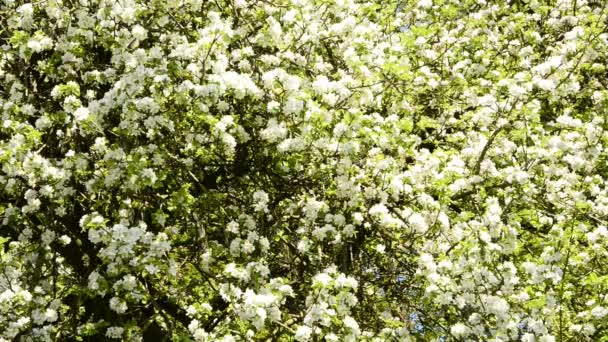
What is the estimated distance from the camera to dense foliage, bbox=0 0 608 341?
6.24 metres

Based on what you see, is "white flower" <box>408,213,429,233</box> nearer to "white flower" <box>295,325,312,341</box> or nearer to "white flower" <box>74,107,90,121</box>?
"white flower" <box>295,325,312,341</box>

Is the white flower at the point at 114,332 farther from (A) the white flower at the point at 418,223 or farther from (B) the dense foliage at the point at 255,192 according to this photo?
(A) the white flower at the point at 418,223

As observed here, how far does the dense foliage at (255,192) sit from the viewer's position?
624cm

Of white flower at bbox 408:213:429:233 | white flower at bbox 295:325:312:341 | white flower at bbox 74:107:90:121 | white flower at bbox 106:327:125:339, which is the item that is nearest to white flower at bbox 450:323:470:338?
white flower at bbox 408:213:429:233

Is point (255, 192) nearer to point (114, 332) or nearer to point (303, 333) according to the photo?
point (303, 333)

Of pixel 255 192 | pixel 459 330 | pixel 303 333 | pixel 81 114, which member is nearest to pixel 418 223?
pixel 459 330

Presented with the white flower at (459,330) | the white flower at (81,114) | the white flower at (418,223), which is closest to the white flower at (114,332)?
the white flower at (81,114)

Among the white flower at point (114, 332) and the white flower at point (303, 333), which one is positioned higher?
the white flower at point (114, 332)

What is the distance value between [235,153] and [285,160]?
555mm

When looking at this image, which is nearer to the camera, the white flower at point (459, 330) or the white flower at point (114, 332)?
the white flower at point (459, 330)

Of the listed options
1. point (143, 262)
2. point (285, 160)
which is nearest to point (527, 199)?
point (285, 160)

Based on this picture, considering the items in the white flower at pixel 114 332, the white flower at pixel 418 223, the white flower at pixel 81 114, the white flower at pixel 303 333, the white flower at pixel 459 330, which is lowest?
the white flower at pixel 303 333

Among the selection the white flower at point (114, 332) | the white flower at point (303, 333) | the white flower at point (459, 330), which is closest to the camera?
the white flower at point (303, 333)

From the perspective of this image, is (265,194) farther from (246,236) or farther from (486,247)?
(486,247)
